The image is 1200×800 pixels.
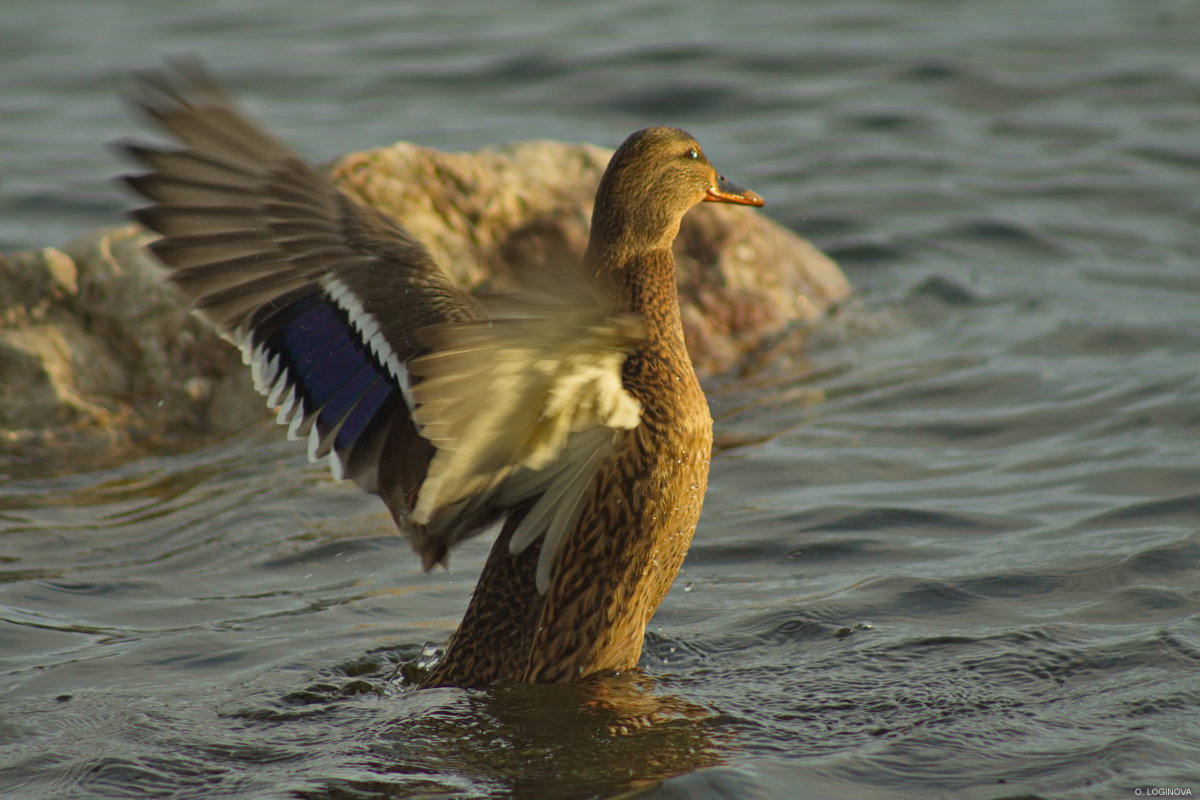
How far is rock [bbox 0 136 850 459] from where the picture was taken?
249 inches

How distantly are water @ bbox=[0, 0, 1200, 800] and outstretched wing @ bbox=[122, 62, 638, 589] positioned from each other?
638 millimetres

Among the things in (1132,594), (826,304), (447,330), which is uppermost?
(447,330)

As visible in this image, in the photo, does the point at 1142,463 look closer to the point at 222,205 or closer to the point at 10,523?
the point at 222,205

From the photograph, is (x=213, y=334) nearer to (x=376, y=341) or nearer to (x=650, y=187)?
(x=376, y=341)

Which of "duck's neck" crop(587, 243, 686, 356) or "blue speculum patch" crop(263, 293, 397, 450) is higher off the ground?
"duck's neck" crop(587, 243, 686, 356)

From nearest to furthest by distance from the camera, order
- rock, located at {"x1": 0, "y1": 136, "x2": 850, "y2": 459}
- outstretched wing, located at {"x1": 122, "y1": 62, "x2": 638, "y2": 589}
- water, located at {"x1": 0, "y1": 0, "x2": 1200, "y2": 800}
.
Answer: outstretched wing, located at {"x1": 122, "y1": 62, "x2": 638, "y2": 589} → water, located at {"x1": 0, "y1": 0, "x2": 1200, "y2": 800} → rock, located at {"x1": 0, "y1": 136, "x2": 850, "y2": 459}

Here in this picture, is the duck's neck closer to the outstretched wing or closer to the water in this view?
the outstretched wing

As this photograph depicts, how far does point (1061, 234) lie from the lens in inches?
348

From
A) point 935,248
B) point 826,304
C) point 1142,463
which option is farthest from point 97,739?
point 935,248

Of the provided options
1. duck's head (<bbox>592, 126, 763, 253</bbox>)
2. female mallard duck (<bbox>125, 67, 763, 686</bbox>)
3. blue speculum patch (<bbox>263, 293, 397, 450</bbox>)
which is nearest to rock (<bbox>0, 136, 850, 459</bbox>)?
duck's head (<bbox>592, 126, 763, 253</bbox>)

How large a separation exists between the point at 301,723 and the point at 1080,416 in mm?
3715

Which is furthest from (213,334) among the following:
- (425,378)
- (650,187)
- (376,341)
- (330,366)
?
(425,378)

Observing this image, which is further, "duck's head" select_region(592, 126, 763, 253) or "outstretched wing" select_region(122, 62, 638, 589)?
"duck's head" select_region(592, 126, 763, 253)

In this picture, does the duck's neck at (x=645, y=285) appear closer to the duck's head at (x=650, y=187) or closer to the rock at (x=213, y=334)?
the duck's head at (x=650, y=187)
